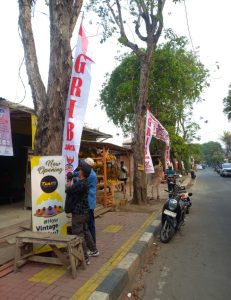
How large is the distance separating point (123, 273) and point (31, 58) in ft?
13.2

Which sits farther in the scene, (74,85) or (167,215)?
(167,215)

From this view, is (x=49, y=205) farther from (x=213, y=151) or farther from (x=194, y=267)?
(x=213, y=151)

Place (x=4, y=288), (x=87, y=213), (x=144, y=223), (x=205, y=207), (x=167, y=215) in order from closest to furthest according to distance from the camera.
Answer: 1. (x=4, y=288)
2. (x=87, y=213)
3. (x=167, y=215)
4. (x=144, y=223)
5. (x=205, y=207)

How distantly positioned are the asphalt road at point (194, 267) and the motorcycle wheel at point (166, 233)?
0.45 feet

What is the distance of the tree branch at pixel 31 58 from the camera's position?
619cm

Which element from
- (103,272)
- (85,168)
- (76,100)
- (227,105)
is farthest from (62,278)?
(227,105)

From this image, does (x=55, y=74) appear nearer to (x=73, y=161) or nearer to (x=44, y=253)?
(x=73, y=161)

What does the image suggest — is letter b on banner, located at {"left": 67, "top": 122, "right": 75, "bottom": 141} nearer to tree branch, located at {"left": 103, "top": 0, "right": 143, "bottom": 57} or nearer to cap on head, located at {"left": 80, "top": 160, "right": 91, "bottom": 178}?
cap on head, located at {"left": 80, "top": 160, "right": 91, "bottom": 178}

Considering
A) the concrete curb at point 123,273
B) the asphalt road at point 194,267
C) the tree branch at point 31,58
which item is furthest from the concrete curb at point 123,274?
the tree branch at point 31,58

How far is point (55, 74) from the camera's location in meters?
6.13

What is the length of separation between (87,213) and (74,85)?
2.26 metres

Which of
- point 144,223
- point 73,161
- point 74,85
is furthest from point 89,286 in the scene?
point 144,223

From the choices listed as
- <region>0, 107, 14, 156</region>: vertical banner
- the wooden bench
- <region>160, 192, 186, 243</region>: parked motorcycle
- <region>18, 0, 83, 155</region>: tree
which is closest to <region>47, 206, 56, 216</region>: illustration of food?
the wooden bench

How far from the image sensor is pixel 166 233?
317 inches
